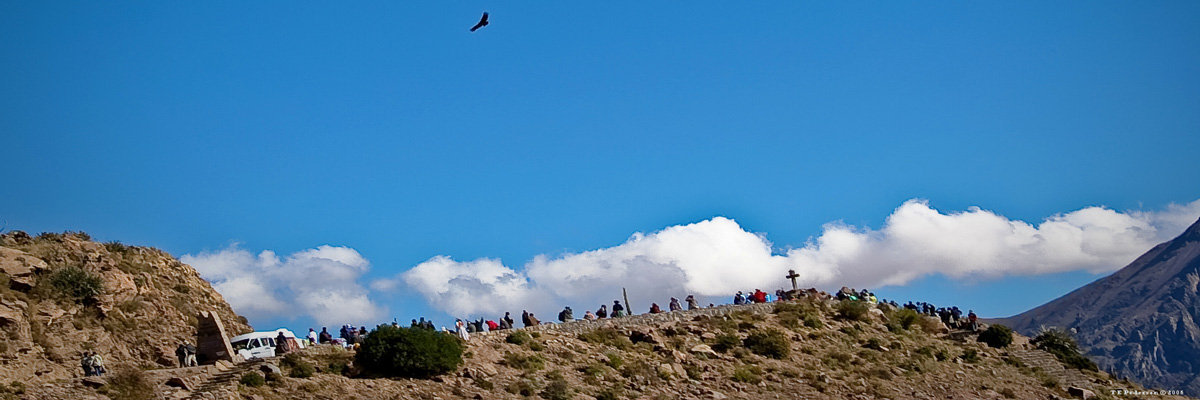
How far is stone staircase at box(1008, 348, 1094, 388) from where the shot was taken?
46062mm

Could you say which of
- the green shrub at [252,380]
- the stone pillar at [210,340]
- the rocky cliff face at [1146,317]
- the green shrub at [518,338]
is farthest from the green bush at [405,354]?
the rocky cliff face at [1146,317]

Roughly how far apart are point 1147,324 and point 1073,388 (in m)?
133

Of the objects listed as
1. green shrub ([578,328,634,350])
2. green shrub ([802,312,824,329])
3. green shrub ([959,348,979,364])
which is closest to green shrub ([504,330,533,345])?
green shrub ([578,328,634,350])

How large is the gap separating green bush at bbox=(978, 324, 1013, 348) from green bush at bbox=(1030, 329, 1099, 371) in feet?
7.79

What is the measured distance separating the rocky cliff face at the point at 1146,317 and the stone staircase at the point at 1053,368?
84.8 meters

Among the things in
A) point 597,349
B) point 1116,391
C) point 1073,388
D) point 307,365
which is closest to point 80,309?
point 307,365

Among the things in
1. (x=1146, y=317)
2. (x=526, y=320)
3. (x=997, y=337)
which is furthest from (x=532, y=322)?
(x=1146, y=317)

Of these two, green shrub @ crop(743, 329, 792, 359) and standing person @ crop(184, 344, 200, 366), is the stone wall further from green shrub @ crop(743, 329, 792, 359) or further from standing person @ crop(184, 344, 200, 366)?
standing person @ crop(184, 344, 200, 366)

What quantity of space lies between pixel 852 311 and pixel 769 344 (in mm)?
10803

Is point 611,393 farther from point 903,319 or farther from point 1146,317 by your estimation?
point 1146,317

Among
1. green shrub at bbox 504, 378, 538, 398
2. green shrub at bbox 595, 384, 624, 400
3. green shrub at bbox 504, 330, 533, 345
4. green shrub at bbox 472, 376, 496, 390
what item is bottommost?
green shrub at bbox 595, 384, 624, 400

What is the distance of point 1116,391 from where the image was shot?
4478 cm

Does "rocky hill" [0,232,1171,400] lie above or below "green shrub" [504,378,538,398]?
above

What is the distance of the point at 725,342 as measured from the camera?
42125mm
